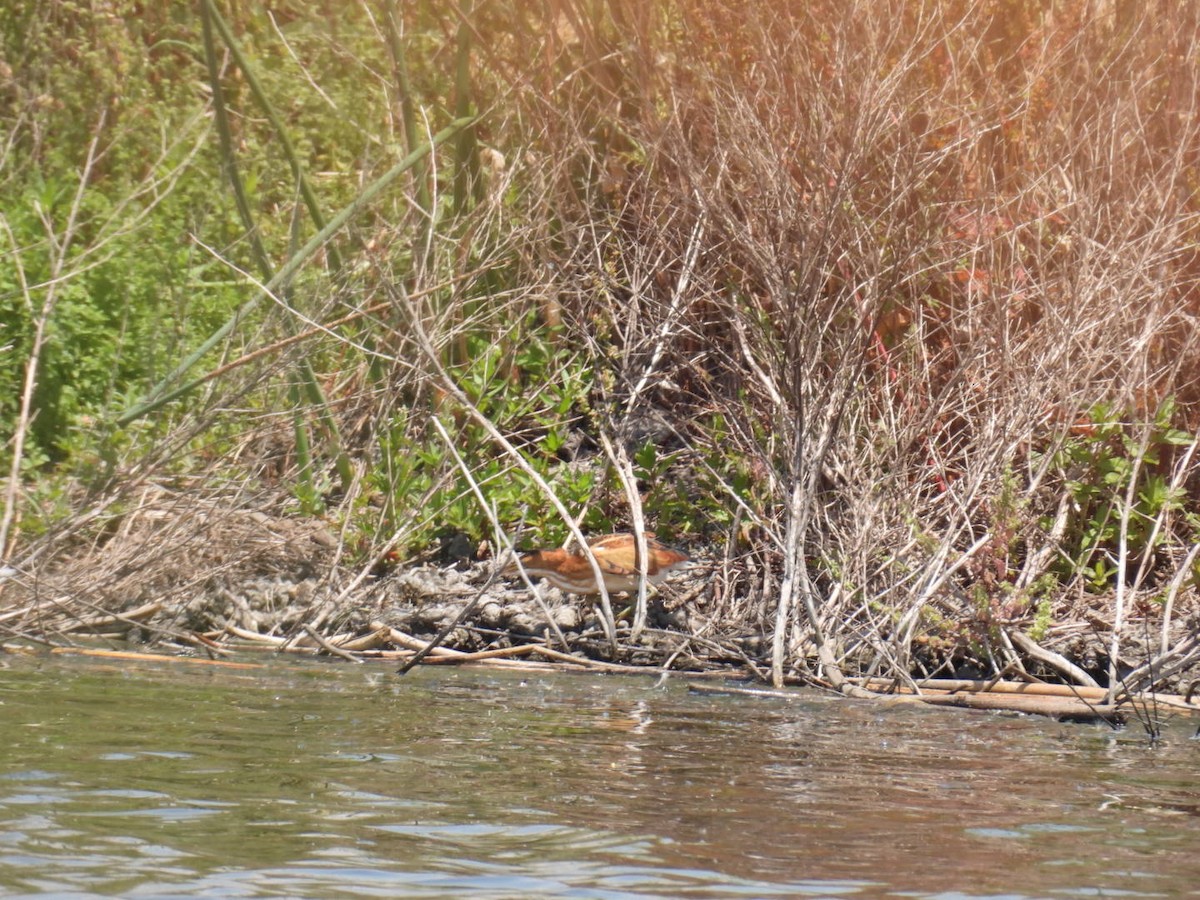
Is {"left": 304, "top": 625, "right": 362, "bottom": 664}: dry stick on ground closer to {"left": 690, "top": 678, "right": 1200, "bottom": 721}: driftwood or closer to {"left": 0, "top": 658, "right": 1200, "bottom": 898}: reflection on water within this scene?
{"left": 0, "top": 658, "right": 1200, "bottom": 898}: reflection on water

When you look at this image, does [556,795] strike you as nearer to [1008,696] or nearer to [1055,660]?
[1008,696]

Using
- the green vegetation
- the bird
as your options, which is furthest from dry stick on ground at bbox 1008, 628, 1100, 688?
the bird

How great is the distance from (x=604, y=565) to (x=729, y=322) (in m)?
1.34

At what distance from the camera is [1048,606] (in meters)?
→ 6.97

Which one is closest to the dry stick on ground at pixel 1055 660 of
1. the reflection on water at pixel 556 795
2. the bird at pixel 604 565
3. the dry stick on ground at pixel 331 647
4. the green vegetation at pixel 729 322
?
the green vegetation at pixel 729 322

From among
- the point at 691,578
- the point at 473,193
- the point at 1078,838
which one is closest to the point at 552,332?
the point at 473,193

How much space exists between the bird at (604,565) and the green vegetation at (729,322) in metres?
0.31

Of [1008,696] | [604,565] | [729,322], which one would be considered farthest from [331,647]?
[1008,696]

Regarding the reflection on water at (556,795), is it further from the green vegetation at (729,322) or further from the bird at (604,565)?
the green vegetation at (729,322)

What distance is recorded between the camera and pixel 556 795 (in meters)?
4.80

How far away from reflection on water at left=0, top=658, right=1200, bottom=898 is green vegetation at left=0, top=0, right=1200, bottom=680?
3.54 ft

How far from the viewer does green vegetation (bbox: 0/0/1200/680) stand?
7.37 meters

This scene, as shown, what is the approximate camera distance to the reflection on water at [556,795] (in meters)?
3.78

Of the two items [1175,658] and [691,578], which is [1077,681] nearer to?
[1175,658]
